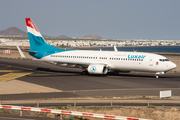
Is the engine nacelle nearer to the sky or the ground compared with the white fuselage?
nearer to the ground

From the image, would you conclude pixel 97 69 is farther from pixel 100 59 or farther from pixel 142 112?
pixel 142 112

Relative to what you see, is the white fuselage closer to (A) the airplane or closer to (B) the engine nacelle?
(A) the airplane

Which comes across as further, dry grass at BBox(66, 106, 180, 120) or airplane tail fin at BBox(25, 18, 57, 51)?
airplane tail fin at BBox(25, 18, 57, 51)

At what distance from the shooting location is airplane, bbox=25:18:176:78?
40812mm

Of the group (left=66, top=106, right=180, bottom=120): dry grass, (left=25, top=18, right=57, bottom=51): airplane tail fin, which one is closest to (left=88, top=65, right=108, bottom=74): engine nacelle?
(left=25, top=18, right=57, bottom=51): airplane tail fin

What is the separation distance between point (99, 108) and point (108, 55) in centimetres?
2304

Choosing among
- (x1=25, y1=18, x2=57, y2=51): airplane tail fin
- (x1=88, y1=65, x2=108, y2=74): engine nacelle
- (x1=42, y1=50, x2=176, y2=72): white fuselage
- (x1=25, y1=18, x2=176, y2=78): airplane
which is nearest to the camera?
(x1=42, y1=50, x2=176, y2=72): white fuselage

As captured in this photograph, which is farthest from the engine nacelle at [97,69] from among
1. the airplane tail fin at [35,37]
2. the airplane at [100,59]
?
the airplane tail fin at [35,37]

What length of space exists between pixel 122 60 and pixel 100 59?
4.11 metres

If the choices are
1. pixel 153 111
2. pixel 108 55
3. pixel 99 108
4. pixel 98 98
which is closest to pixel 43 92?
pixel 98 98

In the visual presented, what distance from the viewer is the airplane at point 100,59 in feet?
134

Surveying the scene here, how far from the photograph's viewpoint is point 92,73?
42.9 metres

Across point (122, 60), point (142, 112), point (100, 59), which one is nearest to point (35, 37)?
point (100, 59)

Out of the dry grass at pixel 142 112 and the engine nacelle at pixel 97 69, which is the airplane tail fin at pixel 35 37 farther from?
the dry grass at pixel 142 112
